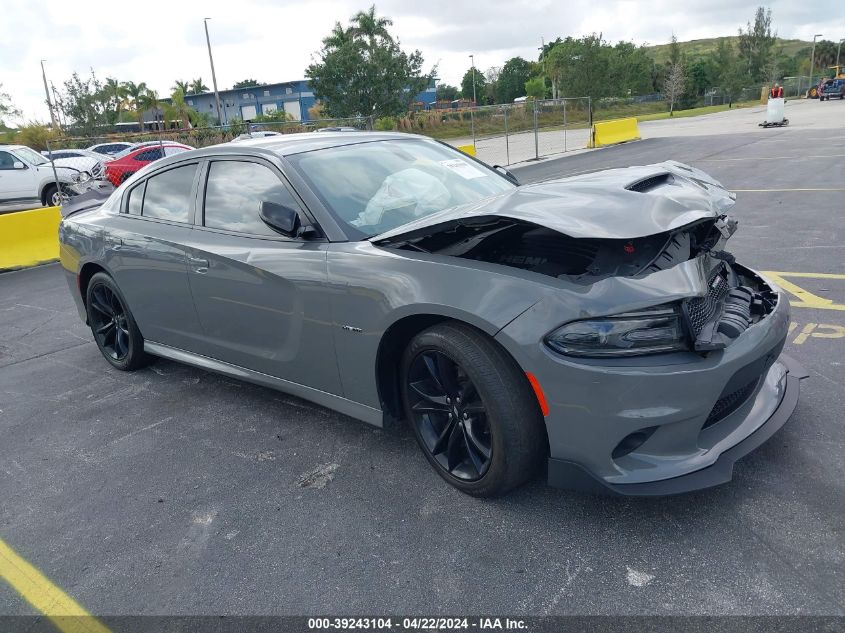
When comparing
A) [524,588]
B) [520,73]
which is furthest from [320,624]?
[520,73]

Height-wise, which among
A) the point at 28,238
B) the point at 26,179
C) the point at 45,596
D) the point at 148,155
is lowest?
the point at 45,596

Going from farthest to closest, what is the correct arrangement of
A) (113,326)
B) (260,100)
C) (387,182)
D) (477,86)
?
(477,86), (260,100), (113,326), (387,182)

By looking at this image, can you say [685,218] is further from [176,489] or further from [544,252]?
[176,489]

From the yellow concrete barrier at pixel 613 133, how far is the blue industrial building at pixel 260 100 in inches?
2416

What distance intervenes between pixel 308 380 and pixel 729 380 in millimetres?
2025

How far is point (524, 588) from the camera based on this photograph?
2.38 m

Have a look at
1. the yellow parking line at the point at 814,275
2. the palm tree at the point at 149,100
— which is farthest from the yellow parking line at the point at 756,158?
the palm tree at the point at 149,100

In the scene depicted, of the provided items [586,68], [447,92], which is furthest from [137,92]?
[447,92]

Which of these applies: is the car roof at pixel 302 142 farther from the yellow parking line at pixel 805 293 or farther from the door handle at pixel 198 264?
the yellow parking line at pixel 805 293

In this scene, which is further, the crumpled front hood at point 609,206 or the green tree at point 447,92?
the green tree at point 447,92

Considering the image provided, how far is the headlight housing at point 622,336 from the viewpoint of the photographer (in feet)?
7.93

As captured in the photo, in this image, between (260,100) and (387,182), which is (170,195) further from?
(260,100)

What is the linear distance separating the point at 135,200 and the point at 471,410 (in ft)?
10.2

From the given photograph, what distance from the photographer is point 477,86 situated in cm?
10781
